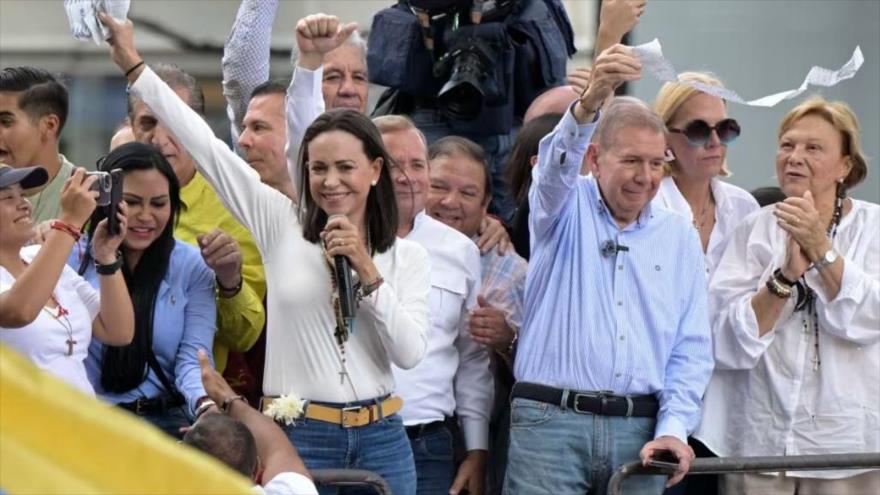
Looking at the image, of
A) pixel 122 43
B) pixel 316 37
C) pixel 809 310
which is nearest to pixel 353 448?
pixel 316 37

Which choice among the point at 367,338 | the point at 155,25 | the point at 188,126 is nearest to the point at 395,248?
the point at 367,338

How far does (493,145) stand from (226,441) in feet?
8.15

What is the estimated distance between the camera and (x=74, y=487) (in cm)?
179

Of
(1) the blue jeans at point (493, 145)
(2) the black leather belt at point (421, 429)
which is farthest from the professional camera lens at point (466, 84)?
(2) the black leather belt at point (421, 429)

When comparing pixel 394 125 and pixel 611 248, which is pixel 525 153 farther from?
pixel 611 248

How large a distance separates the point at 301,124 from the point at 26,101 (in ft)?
3.71

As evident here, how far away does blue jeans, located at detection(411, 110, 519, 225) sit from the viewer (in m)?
6.44

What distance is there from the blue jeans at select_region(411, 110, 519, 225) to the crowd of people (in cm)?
21

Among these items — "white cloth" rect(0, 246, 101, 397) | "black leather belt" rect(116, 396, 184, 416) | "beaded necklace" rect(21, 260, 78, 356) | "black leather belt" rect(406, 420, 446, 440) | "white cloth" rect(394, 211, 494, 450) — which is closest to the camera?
"white cloth" rect(0, 246, 101, 397)

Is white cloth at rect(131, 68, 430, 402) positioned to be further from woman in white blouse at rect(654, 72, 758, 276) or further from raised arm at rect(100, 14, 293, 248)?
woman in white blouse at rect(654, 72, 758, 276)

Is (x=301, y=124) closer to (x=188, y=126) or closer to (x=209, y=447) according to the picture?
(x=188, y=126)

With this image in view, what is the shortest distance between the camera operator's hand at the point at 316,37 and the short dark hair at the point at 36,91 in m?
1.11

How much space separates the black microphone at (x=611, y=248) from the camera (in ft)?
17.6

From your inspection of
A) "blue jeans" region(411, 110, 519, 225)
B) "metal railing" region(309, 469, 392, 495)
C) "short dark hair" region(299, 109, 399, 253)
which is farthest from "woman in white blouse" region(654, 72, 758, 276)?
"metal railing" region(309, 469, 392, 495)
